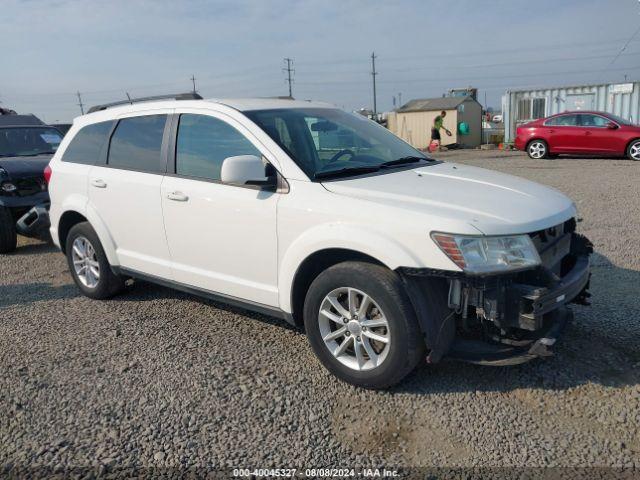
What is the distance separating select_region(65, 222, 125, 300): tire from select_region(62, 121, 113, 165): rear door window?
2.02ft

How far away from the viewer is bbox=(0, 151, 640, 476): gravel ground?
2713 millimetres

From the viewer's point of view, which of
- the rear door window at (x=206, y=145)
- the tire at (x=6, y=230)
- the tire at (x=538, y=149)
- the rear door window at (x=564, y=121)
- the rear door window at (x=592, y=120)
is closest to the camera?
the rear door window at (x=206, y=145)

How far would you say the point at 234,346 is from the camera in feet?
12.8

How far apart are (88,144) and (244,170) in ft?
7.99

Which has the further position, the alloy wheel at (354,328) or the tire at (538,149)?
the tire at (538,149)

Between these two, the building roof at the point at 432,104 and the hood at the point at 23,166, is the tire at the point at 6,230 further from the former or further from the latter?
the building roof at the point at 432,104

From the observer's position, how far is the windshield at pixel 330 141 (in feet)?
11.9

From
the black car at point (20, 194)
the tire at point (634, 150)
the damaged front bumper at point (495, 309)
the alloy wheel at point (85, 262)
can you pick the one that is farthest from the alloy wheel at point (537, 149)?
the alloy wheel at point (85, 262)

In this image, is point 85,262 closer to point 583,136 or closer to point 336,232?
point 336,232

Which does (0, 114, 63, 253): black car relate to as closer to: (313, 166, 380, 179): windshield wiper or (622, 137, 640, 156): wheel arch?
(313, 166, 380, 179): windshield wiper

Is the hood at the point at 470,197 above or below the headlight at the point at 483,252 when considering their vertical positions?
above

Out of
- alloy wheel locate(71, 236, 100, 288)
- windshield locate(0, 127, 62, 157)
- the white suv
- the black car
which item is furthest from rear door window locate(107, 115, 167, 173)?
windshield locate(0, 127, 62, 157)

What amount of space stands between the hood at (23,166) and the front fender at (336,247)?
5338 mm

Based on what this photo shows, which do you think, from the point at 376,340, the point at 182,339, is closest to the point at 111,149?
the point at 182,339
